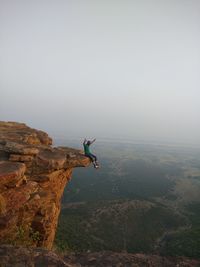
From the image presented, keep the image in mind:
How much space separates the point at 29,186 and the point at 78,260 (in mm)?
10242

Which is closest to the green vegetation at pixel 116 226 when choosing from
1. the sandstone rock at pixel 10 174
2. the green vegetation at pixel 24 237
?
the green vegetation at pixel 24 237

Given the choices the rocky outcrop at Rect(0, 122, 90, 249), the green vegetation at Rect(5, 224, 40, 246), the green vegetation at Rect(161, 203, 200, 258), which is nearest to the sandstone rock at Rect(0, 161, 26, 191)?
the rocky outcrop at Rect(0, 122, 90, 249)

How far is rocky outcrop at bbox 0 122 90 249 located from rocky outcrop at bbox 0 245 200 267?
4721 mm

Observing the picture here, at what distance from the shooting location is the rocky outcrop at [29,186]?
18328mm

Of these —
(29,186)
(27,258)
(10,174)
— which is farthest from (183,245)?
(27,258)

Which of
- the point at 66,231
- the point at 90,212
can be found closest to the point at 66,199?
the point at 90,212

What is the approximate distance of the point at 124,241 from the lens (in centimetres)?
8775

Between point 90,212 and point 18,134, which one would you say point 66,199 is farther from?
point 18,134

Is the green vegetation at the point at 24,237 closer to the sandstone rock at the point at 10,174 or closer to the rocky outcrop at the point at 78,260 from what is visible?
the sandstone rock at the point at 10,174

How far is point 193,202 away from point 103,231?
342ft

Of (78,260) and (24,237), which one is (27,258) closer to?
(78,260)

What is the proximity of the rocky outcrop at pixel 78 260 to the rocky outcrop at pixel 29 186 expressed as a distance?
472 centimetres

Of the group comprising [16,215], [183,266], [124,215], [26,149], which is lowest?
[124,215]

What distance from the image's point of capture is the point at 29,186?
22.1 m
